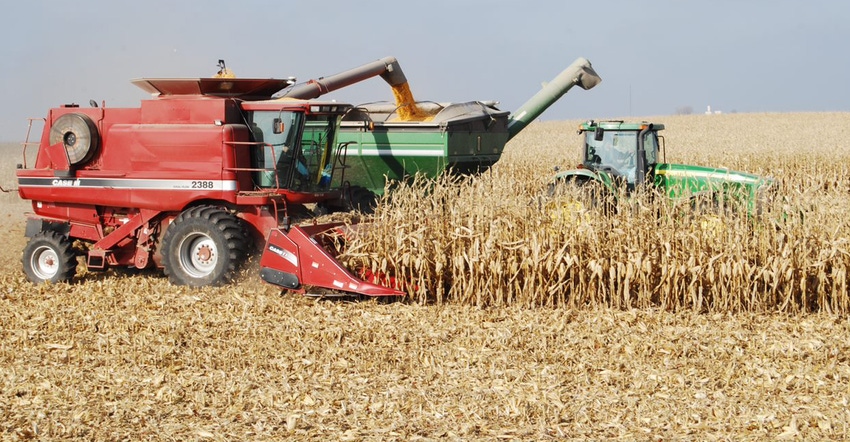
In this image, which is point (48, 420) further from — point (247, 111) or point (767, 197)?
point (767, 197)

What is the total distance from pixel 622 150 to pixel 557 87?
138 inches

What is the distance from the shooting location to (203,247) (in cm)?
957

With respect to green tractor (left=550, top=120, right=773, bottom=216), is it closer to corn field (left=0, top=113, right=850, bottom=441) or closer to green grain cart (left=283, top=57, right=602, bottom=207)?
corn field (left=0, top=113, right=850, bottom=441)

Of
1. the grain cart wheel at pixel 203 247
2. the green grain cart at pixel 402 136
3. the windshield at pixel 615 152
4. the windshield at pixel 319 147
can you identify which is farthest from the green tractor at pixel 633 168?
the grain cart wheel at pixel 203 247

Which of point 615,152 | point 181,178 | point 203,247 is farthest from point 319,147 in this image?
point 615,152

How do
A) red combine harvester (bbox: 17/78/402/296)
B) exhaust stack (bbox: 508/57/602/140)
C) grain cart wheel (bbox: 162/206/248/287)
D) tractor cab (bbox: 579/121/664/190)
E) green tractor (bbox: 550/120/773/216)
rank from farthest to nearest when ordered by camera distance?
exhaust stack (bbox: 508/57/602/140), tractor cab (bbox: 579/121/664/190), green tractor (bbox: 550/120/773/216), red combine harvester (bbox: 17/78/402/296), grain cart wheel (bbox: 162/206/248/287)

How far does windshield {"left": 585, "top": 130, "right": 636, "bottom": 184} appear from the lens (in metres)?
10.7

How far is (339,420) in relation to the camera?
5.45 meters

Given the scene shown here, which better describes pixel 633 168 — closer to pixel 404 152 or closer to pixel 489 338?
pixel 404 152

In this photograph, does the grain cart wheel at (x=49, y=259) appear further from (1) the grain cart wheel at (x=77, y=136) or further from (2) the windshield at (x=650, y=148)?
(2) the windshield at (x=650, y=148)

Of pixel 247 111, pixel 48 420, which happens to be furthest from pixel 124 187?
pixel 48 420

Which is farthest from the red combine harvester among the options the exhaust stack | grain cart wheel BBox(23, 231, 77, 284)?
the exhaust stack

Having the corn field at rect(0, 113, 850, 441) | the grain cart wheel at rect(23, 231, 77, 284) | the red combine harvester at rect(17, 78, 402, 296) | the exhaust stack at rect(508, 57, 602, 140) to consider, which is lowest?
the corn field at rect(0, 113, 850, 441)

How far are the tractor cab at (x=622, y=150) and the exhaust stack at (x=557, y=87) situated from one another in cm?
313
